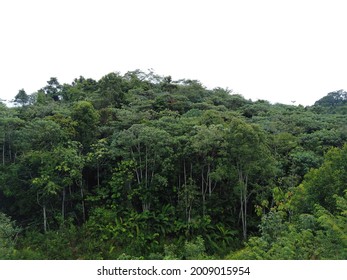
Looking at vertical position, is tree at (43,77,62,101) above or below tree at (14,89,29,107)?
above

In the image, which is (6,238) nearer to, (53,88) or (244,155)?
(244,155)

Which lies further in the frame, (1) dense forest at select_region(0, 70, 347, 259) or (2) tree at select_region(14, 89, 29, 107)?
(2) tree at select_region(14, 89, 29, 107)

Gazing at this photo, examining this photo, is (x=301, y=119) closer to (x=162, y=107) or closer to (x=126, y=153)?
(x=162, y=107)

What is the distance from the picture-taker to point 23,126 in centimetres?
1638

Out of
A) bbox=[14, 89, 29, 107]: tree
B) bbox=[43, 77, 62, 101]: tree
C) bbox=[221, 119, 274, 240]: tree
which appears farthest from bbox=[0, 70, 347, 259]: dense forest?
bbox=[43, 77, 62, 101]: tree

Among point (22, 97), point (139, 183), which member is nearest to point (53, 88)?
point (22, 97)

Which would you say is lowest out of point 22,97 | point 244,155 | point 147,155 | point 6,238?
point 6,238

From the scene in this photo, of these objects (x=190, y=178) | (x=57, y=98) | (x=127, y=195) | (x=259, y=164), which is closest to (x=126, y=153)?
(x=127, y=195)

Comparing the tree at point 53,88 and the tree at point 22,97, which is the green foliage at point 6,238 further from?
the tree at point 53,88

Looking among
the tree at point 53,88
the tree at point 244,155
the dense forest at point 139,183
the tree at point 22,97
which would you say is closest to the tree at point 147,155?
the dense forest at point 139,183

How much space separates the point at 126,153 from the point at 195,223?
4.37 meters

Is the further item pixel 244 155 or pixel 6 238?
pixel 244 155

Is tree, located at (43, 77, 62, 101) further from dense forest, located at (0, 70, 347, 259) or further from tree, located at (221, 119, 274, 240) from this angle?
tree, located at (221, 119, 274, 240)

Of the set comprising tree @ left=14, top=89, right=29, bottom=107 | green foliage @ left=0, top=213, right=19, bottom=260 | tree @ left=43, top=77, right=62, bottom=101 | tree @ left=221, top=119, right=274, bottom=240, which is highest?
tree @ left=43, top=77, right=62, bottom=101
